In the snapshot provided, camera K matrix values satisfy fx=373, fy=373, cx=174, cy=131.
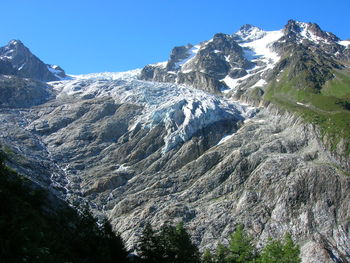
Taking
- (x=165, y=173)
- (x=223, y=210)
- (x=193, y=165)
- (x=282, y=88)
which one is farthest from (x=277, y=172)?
(x=282, y=88)

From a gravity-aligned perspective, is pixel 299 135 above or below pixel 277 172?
above

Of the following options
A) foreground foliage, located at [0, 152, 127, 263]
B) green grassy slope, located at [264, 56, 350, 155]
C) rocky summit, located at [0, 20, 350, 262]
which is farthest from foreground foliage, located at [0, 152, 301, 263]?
green grassy slope, located at [264, 56, 350, 155]

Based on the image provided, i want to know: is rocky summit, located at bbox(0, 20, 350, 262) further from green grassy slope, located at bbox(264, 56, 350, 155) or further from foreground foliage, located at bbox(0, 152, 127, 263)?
foreground foliage, located at bbox(0, 152, 127, 263)

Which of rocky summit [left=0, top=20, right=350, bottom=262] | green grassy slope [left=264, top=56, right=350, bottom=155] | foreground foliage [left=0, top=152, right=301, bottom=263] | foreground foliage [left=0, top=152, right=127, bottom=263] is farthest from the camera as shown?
green grassy slope [left=264, top=56, right=350, bottom=155]

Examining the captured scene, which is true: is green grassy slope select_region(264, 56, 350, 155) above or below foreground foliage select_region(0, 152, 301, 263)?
above

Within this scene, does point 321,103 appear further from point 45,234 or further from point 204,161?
point 45,234

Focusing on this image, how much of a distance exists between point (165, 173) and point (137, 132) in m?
35.3

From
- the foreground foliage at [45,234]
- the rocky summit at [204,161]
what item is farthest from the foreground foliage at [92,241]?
the rocky summit at [204,161]

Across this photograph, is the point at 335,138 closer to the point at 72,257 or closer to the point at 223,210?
the point at 223,210

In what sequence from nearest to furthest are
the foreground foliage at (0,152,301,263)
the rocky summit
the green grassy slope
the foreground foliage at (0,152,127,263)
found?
the foreground foliage at (0,152,127,263)
the foreground foliage at (0,152,301,263)
the rocky summit
the green grassy slope

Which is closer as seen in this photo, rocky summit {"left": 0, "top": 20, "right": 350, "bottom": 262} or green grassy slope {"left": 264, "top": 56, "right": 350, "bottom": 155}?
rocky summit {"left": 0, "top": 20, "right": 350, "bottom": 262}

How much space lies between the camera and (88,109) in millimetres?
183500

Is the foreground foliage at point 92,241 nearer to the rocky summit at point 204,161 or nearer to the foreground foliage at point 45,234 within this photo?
the foreground foliage at point 45,234

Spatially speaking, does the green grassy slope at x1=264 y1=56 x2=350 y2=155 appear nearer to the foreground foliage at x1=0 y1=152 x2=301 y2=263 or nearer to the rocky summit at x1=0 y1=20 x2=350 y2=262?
the rocky summit at x1=0 y1=20 x2=350 y2=262
